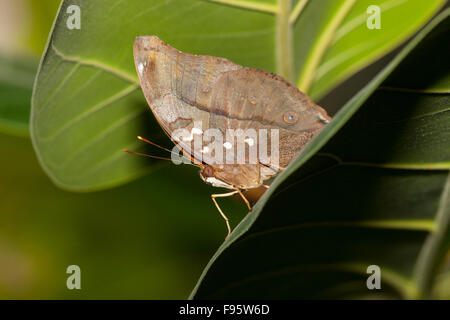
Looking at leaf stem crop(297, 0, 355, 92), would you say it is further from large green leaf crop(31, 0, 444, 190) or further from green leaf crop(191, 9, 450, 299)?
green leaf crop(191, 9, 450, 299)

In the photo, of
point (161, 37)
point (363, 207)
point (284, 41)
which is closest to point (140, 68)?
point (161, 37)

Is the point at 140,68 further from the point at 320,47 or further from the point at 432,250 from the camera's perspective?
the point at 432,250

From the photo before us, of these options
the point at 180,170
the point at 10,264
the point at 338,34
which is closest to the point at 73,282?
the point at 10,264

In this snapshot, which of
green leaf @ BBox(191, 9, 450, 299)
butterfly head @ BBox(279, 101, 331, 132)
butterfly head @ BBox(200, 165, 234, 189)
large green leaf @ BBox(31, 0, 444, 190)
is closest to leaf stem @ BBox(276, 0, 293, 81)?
large green leaf @ BBox(31, 0, 444, 190)

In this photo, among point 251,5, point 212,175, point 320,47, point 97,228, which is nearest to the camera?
point 251,5

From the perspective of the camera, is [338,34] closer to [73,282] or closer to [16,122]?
[16,122]

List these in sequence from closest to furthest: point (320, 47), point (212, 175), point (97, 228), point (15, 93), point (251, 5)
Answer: point (251, 5)
point (320, 47)
point (212, 175)
point (15, 93)
point (97, 228)
